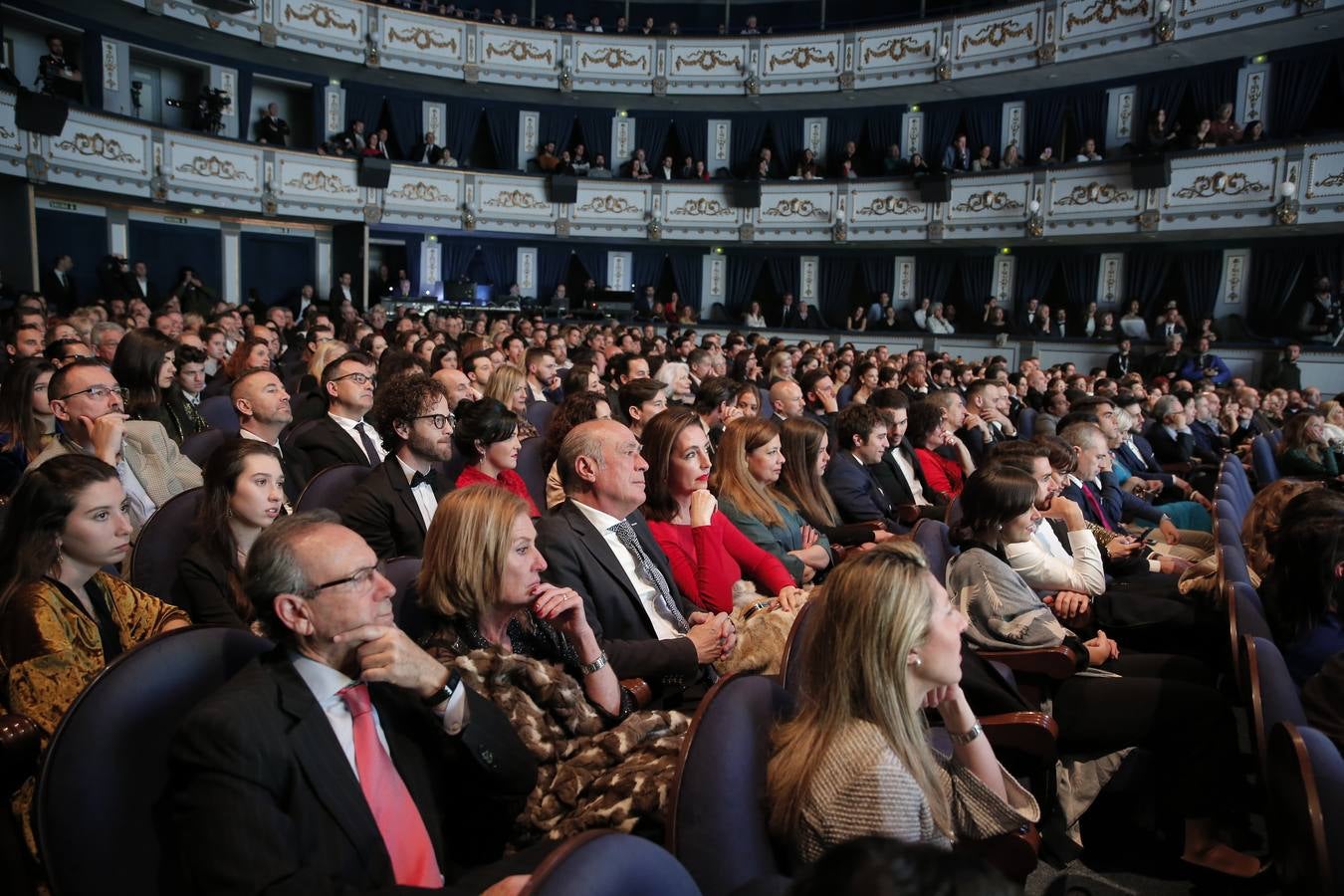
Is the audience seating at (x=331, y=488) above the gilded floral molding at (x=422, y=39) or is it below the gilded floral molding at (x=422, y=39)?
below

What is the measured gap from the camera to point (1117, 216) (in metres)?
13.0

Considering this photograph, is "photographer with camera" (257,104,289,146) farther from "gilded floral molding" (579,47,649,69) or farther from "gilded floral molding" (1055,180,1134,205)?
"gilded floral molding" (1055,180,1134,205)

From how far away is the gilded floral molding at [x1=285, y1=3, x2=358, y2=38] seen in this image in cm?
Answer: 1410

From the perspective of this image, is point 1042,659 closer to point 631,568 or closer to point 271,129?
point 631,568

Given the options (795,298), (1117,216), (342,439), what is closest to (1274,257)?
(1117,216)

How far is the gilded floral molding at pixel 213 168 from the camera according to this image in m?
13.4

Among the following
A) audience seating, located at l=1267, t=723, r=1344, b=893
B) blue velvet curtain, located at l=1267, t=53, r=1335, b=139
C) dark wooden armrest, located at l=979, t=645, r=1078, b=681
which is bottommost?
dark wooden armrest, located at l=979, t=645, r=1078, b=681

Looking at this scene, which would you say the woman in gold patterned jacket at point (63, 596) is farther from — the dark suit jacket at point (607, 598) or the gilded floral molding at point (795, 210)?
the gilded floral molding at point (795, 210)

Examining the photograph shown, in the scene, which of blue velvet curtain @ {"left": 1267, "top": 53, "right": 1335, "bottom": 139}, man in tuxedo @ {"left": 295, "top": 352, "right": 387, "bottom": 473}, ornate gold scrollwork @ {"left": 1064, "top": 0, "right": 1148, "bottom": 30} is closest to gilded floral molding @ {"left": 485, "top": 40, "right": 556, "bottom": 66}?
ornate gold scrollwork @ {"left": 1064, "top": 0, "right": 1148, "bottom": 30}

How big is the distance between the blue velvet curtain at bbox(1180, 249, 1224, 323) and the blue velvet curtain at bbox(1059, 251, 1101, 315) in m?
1.27

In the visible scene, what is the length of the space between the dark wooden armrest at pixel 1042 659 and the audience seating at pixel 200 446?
292 centimetres

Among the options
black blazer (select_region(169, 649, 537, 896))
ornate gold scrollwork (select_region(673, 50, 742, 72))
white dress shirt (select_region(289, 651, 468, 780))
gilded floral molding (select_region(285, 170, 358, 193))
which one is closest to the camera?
black blazer (select_region(169, 649, 537, 896))

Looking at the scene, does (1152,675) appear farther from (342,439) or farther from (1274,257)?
(1274,257)

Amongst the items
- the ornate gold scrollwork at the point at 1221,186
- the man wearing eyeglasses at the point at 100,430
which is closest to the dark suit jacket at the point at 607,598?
the man wearing eyeglasses at the point at 100,430
